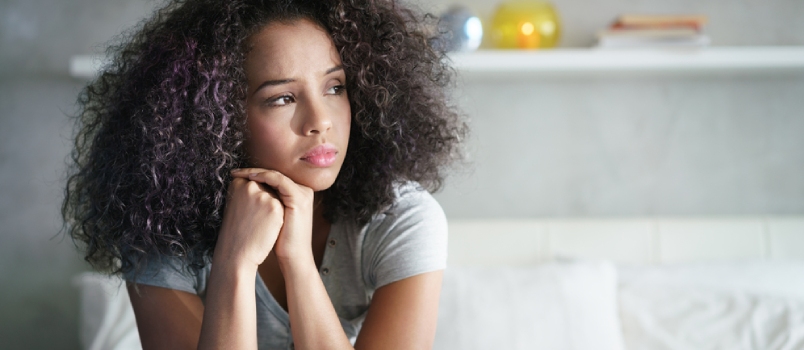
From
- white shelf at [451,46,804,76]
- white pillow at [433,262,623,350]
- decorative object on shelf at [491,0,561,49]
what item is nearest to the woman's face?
white pillow at [433,262,623,350]

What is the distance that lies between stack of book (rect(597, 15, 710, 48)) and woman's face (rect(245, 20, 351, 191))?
4.26 ft

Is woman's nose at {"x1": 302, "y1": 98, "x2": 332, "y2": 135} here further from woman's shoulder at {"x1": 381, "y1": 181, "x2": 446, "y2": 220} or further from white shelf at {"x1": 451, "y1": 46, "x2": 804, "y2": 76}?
white shelf at {"x1": 451, "y1": 46, "x2": 804, "y2": 76}

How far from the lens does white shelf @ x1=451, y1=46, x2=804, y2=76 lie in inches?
84.3

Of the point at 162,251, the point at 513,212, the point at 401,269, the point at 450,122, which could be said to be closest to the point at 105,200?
the point at 162,251

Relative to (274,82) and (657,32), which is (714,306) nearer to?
(657,32)

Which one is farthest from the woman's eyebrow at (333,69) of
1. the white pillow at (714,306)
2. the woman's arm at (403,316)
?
the white pillow at (714,306)

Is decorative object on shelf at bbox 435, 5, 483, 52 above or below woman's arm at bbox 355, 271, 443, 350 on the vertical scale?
above

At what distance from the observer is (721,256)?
7.51 ft

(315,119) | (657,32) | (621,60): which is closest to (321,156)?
(315,119)

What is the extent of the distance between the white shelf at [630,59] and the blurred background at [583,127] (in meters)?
0.20

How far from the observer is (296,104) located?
1.16m

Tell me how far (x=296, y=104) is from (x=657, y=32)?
145 centimetres

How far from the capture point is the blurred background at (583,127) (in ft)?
7.86

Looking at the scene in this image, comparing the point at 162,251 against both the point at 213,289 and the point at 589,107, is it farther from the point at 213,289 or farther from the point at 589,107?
the point at 589,107
